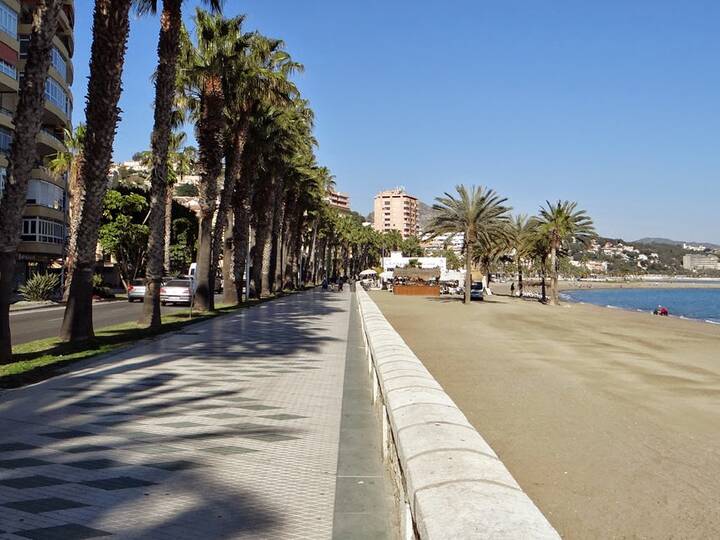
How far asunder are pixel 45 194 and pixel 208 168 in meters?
29.5

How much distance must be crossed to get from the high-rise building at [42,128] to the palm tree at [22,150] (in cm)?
3176

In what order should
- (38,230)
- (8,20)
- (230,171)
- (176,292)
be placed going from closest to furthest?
(230,171)
(176,292)
(8,20)
(38,230)

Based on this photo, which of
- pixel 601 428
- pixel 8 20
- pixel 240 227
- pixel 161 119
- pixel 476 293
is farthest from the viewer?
pixel 476 293

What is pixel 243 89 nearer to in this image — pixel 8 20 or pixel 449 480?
pixel 8 20

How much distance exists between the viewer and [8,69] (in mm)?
41875

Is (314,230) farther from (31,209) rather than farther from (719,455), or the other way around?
(719,455)

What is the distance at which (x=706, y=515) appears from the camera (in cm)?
508

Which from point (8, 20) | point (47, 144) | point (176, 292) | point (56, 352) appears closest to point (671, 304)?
point (176, 292)

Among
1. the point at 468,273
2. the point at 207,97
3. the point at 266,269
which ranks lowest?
the point at 468,273

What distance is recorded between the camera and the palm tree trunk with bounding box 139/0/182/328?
19000mm

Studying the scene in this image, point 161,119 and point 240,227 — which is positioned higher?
point 161,119

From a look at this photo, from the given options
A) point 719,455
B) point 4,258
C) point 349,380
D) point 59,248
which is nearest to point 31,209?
point 59,248

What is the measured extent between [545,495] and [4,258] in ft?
35.0

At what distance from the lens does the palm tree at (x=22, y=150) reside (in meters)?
12.2
